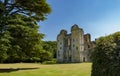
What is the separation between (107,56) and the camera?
7.43m

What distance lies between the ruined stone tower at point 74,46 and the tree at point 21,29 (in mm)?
36555

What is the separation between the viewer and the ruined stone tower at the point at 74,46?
2613 inches

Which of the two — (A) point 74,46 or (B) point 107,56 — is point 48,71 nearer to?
(B) point 107,56

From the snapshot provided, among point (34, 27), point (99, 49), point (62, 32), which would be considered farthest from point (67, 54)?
point (99, 49)

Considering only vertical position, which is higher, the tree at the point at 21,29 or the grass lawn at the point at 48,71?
the tree at the point at 21,29

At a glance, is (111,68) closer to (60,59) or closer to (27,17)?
(27,17)

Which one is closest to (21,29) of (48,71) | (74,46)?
(48,71)

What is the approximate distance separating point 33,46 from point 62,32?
44902mm

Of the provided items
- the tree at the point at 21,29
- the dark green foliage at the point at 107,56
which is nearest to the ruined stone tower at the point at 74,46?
the tree at the point at 21,29

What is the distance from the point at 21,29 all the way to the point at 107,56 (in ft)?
63.8

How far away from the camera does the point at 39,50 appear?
27891 mm

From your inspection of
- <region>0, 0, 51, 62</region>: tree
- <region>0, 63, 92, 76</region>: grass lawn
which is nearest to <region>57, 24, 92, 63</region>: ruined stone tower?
<region>0, 0, 51, 62</region>: tree

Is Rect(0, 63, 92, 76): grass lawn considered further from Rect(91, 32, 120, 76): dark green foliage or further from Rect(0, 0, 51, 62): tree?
Rect(91, 32, 120, 76): dark green foliage

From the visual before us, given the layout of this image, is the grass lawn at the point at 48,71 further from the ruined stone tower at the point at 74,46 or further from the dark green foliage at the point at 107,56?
the ruined stone tower at the point at 74,46
